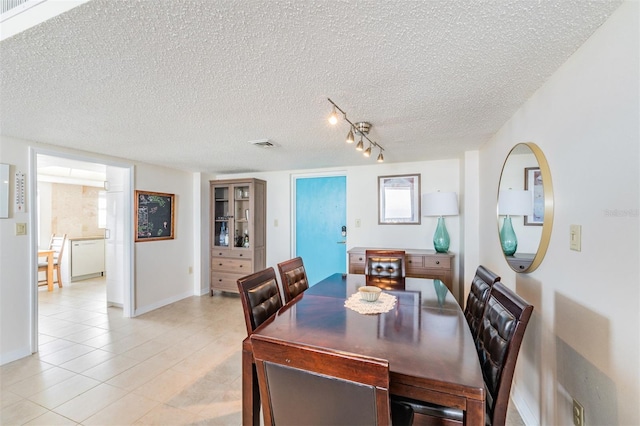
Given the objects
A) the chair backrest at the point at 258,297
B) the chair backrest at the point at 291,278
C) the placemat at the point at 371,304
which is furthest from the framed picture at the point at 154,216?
the placemat at the point at 371,304

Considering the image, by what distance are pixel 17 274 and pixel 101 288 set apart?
2840mm

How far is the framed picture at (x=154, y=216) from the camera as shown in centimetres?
372

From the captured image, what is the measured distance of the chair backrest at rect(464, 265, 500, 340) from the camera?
1.59 m

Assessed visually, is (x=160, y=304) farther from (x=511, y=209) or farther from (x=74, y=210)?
(x=511, y=209)

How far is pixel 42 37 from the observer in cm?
113

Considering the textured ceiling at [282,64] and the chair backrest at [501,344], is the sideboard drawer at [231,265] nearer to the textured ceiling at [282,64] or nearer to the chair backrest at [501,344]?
the textured ceiling at [282,64]

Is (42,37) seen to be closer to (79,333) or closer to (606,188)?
(606,188)

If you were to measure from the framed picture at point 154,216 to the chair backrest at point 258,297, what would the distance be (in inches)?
106

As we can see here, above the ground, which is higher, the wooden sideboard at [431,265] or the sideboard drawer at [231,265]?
the wooden sideboard at [431,265]

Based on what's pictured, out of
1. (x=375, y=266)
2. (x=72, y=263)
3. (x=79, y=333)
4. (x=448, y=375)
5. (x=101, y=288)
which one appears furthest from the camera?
(x=72, y=263)

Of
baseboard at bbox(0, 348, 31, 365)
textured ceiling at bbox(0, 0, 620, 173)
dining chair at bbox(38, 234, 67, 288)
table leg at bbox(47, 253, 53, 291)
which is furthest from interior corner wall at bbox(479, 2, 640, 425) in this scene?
dining chair at bbox(38, 234, 67, 288)

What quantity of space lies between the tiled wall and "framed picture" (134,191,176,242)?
337 cm

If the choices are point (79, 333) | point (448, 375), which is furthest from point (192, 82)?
point (79, 333)

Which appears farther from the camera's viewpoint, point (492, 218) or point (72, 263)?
point (72, 263)
